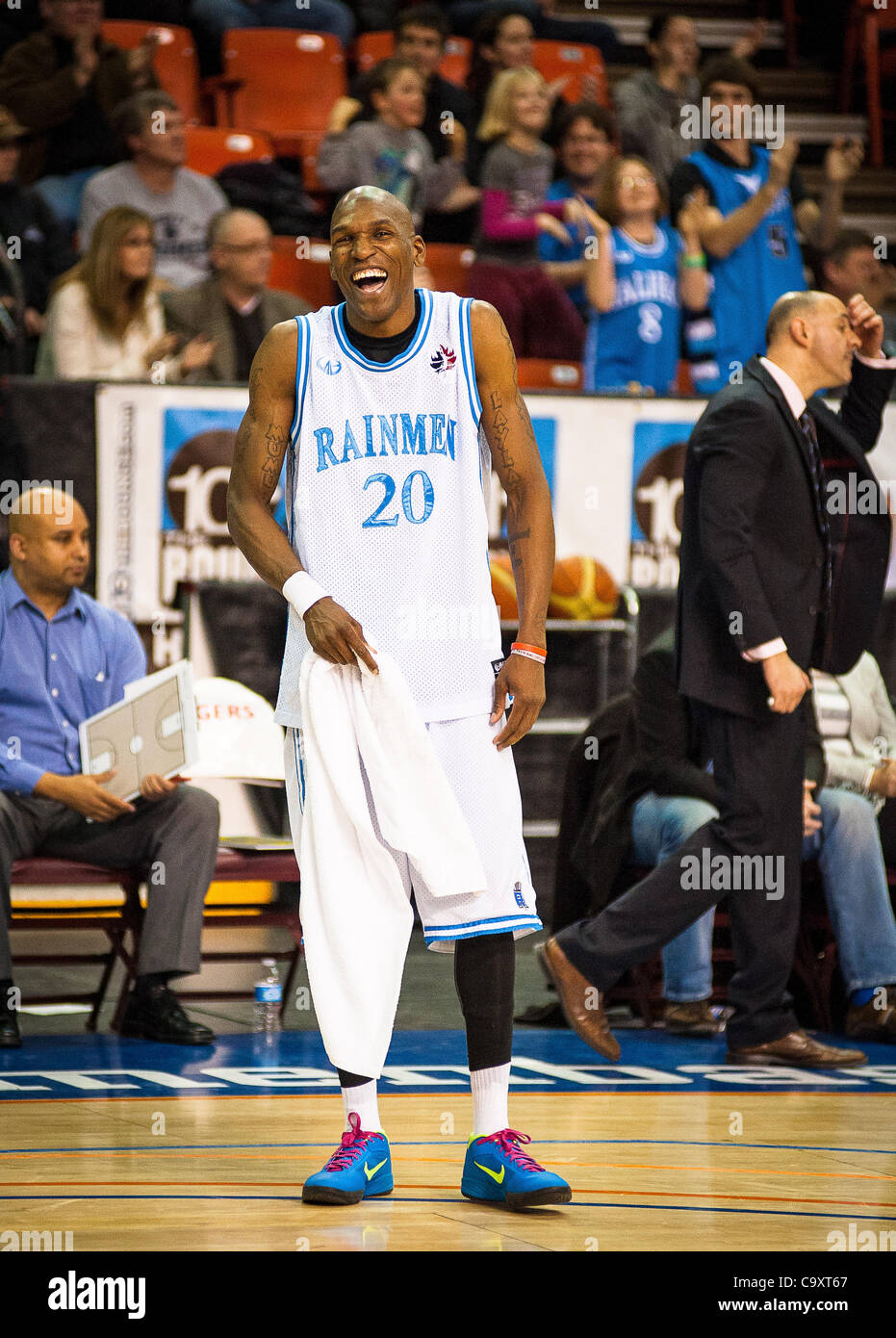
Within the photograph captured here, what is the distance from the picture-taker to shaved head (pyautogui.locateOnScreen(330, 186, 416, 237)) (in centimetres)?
357

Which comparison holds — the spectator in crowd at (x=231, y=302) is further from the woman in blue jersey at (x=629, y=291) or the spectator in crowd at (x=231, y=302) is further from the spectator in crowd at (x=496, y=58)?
the spectator in crowd at (x=496, y=58)

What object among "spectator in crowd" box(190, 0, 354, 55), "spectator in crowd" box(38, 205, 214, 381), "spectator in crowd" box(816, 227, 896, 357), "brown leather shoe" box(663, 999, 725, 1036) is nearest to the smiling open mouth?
"brown leather shoe" box(663, 999, 725, 1036)

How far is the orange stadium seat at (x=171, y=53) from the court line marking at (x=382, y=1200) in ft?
28.9

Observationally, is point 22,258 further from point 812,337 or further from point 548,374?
point 812,337

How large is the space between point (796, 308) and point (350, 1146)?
2916mm

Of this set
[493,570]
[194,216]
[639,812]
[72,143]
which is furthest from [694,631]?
[72,143]

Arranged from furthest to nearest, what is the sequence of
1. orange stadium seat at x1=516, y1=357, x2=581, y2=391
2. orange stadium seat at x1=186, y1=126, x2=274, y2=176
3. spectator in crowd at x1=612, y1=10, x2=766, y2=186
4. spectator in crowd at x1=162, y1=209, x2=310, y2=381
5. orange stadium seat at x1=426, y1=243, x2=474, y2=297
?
spectator in crowd at x1=612, y1=10, x2=766, y2=186, orange stadium seat at x1=186, y1=126, x2=274, y2=176, orange stadium seat at x1=426, y1=243, x2=474, y2=297, orange stadium seat at x1=516, y1=357, x2=581, y2=391, spectator in crowd at x1=162, y1=209, x2=310, y2=381

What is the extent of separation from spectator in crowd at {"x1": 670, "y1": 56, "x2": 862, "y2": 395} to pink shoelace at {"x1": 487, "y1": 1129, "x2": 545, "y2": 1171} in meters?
6.15

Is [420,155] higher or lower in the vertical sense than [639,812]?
higher

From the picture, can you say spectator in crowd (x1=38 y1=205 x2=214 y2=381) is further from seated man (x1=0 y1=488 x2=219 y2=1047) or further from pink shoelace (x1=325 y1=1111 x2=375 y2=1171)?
pink shoelace (x1=325 y1=1111 x2=375 y2=1171)

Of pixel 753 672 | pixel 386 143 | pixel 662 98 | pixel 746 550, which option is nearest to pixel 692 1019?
pixel 753 672

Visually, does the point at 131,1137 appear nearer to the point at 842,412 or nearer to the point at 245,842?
the point at 245,842

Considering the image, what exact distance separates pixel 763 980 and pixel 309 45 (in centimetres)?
790

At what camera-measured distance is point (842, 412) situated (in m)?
5.82
